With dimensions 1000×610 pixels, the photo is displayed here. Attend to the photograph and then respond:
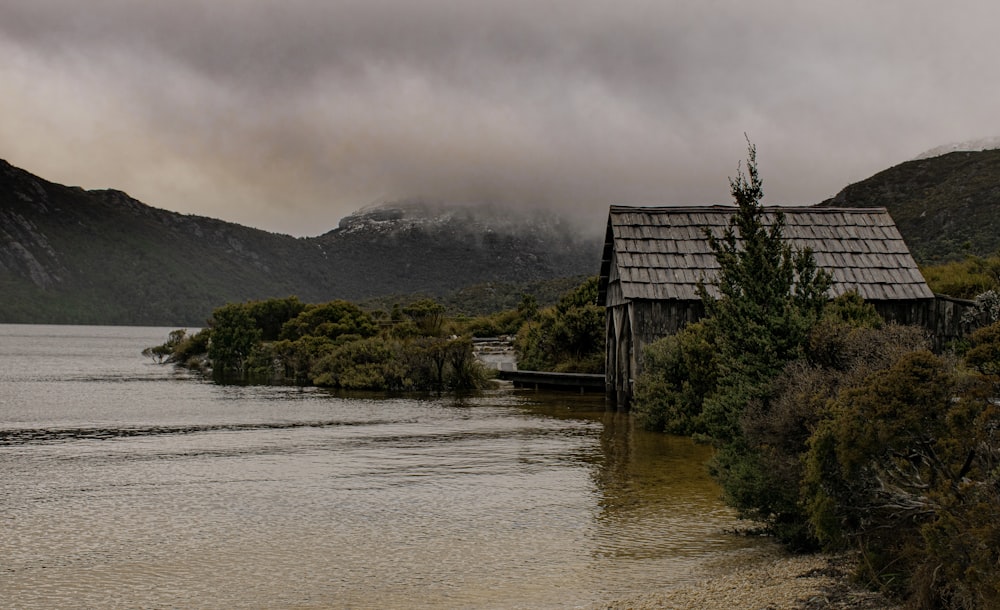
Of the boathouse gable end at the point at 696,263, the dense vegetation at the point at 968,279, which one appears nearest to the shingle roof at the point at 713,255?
the boathouse gable end at the point at 696,263

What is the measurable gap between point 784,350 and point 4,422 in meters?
20.4

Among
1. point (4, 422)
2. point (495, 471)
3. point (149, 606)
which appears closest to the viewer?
point (149, 606)

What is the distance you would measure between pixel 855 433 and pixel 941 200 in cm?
6201

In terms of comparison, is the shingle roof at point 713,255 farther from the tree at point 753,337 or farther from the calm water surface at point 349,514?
the tree at point 753,337

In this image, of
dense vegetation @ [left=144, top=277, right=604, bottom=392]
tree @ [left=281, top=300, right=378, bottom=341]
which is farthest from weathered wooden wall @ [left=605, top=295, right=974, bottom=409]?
tree @ [left=281, top=300, right=378, bottom=341]

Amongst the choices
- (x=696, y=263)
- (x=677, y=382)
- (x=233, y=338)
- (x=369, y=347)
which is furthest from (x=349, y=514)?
(x=233, y=338)

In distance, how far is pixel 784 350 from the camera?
9.84 m

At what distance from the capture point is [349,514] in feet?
37.4

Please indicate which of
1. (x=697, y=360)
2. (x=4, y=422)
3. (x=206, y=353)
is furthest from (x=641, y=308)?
(x=206, y=353)

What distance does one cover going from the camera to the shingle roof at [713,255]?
23609 mm

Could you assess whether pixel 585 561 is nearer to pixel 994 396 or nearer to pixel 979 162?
pixel 994 396

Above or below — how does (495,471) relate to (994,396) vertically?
below

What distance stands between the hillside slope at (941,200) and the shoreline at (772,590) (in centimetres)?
3785

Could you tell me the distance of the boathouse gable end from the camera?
23.5 m
